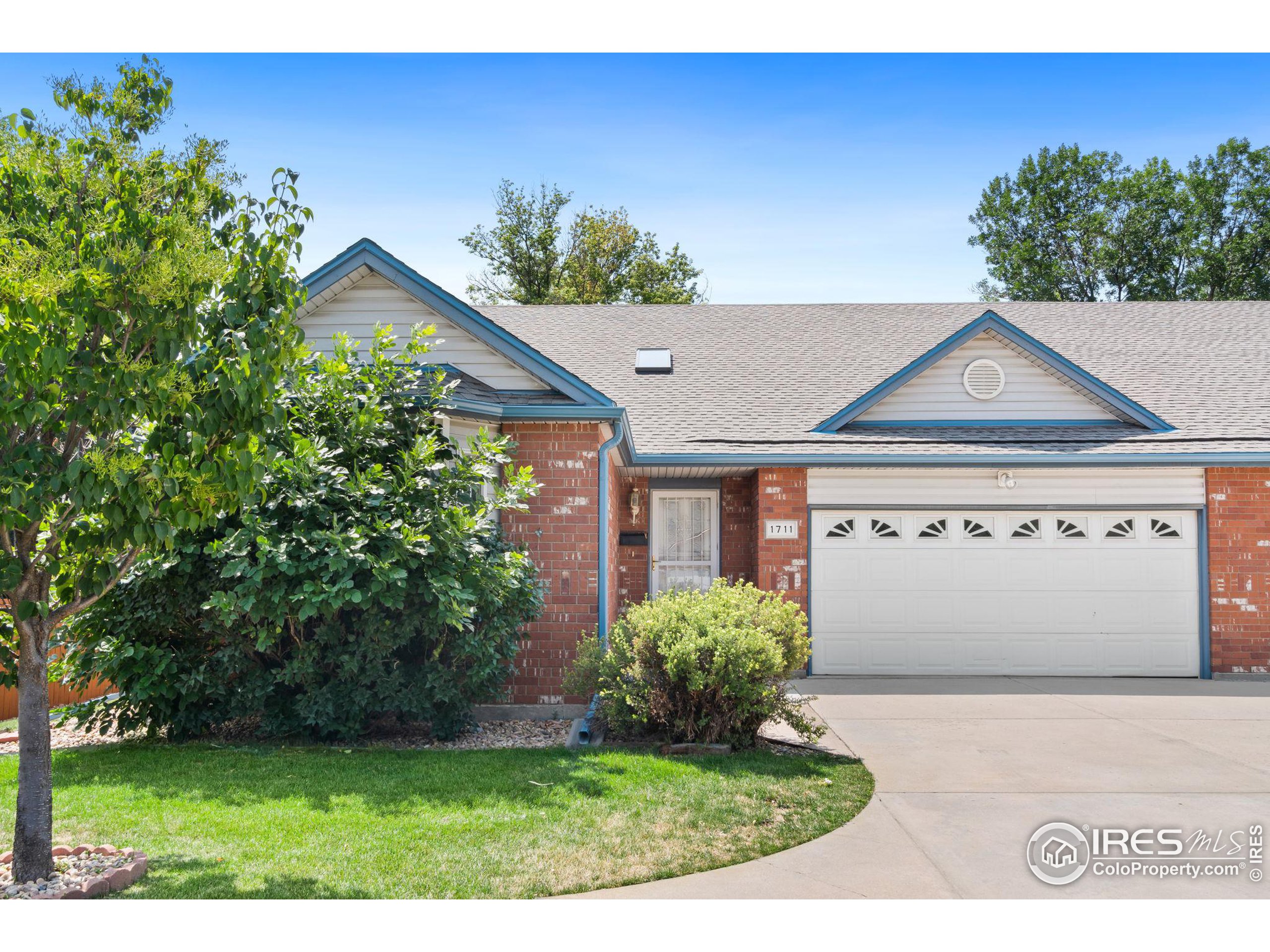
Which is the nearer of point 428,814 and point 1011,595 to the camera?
point 428,814

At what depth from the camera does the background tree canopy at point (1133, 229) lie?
2966 centimetres

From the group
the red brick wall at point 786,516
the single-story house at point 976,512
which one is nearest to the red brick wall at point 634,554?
the single-story house at point 976,512

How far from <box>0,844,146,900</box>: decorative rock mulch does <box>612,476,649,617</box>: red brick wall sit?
913 centimetres

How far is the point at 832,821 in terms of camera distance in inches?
217

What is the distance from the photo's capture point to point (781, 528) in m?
12.3

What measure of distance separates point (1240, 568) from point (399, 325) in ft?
36.9

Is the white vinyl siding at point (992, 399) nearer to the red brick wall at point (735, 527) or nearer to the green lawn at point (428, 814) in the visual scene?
the red brick wall at point (735, 527)

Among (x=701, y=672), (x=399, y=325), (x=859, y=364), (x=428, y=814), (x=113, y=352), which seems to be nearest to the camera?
(x=113, y=352)

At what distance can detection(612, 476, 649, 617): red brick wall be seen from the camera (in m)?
13.6

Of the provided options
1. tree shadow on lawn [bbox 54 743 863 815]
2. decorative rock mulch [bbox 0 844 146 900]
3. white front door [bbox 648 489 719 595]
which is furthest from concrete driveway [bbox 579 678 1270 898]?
white front door [bbox 648 489 719 595]

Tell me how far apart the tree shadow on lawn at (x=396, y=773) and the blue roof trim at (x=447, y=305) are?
12.2ft

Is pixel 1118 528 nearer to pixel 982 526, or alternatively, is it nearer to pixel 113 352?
pixel 982 526

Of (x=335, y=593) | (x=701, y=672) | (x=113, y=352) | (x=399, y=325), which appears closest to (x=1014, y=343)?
(x=701, y=672)

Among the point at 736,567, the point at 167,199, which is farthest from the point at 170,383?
the point at 736,567
